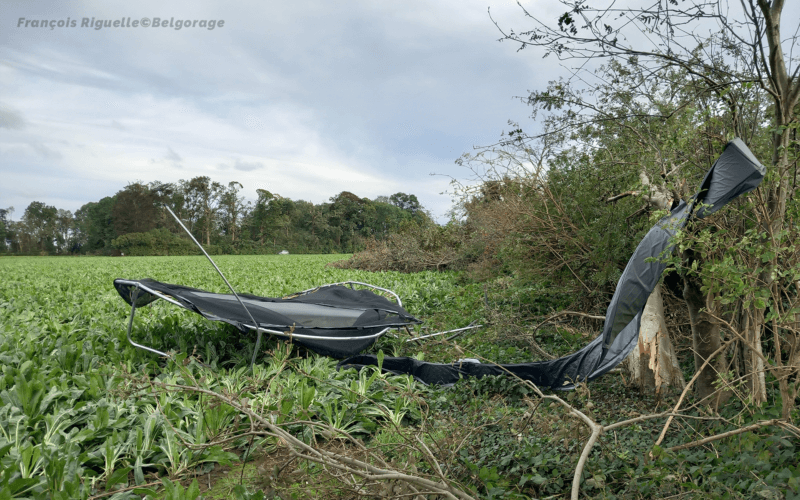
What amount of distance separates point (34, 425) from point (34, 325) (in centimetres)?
308

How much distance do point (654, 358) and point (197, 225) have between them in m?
39.4

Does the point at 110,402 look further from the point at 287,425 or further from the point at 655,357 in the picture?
the point at 655,357

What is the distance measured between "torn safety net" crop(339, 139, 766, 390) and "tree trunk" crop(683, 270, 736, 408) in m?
0.39

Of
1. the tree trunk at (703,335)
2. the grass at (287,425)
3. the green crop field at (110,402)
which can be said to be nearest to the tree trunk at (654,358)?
the grass at (287,425)

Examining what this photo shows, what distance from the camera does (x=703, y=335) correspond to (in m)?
3.23

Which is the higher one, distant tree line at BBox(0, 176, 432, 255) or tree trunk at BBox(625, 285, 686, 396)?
distant tree line at BBox(0, 176, 432, 255)

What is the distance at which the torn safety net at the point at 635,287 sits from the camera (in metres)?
2.36

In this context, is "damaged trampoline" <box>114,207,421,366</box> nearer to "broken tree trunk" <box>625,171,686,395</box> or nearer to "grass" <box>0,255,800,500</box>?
"grass" <box>0,255,800,500</box>

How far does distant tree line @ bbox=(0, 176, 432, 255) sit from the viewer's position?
38500 millimetres

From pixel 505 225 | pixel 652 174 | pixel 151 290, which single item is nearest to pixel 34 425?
pixel 151 290

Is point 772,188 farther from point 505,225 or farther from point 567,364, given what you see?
point 505,225

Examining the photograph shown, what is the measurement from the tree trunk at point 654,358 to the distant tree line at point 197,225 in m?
32.4

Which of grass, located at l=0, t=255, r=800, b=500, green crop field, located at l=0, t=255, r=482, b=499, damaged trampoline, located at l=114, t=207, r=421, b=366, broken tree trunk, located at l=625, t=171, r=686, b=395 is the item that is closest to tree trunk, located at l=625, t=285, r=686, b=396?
broken tree trunk, located at l=625, t=171, r=686, b=395

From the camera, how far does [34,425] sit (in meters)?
2.79
